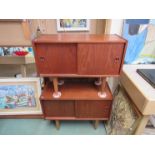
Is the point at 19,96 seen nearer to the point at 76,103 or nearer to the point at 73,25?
the point at 76,103

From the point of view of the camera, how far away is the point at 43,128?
1521 millimetres

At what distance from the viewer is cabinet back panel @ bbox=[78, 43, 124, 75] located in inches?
34.2

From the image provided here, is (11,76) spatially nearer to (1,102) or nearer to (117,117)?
(1,102)

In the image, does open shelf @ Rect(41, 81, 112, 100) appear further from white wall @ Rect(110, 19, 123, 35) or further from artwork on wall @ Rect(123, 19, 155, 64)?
white wall @ Rect(110, 19, 123, 35)

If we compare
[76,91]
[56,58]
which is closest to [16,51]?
[56,58]

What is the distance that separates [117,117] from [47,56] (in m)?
0.95

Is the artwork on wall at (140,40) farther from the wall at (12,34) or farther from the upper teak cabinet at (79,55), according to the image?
the wall at (12,34)

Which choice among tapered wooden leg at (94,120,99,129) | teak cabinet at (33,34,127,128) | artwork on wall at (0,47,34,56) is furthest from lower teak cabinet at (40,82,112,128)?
artwork on wall at (0,47,34,56)

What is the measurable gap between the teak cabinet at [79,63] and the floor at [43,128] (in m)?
0.37

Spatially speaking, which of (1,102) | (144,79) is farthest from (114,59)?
(1,102)

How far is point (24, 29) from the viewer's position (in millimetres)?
1239

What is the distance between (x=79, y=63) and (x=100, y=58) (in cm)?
16
